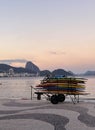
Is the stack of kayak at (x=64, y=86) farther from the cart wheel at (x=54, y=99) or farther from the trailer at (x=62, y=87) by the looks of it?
the cart wheel at (x=54, y=99)

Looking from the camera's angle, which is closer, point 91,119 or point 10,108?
point 91,119

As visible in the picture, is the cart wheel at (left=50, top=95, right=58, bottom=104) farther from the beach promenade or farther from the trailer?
the beach promenade

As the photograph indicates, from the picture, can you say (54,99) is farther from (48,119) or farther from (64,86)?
(48,119)

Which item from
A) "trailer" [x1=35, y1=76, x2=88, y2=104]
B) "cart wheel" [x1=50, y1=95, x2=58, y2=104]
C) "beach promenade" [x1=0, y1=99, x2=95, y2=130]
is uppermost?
"trailer" [x1=35, y1=76, x2=88, y2=104]

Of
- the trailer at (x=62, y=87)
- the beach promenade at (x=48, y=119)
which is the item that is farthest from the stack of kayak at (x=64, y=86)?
the beach promenade at (x=48, y=119)

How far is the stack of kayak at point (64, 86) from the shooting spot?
2222 cm

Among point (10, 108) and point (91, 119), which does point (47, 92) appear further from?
point (91, 119)

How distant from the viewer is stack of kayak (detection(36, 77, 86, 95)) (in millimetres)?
22219

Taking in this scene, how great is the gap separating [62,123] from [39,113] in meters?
3.17

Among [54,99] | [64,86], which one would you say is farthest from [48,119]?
[64,86]

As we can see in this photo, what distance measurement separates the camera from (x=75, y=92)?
22219 mm

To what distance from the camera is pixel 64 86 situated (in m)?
22.4

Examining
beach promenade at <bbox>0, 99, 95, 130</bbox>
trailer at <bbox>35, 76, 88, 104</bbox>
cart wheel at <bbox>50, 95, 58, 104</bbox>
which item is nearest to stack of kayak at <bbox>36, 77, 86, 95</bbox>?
trailer at <bbox>35, 76, 88, 104</bbox>

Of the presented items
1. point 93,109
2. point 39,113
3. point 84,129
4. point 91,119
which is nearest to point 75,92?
point 93,109
